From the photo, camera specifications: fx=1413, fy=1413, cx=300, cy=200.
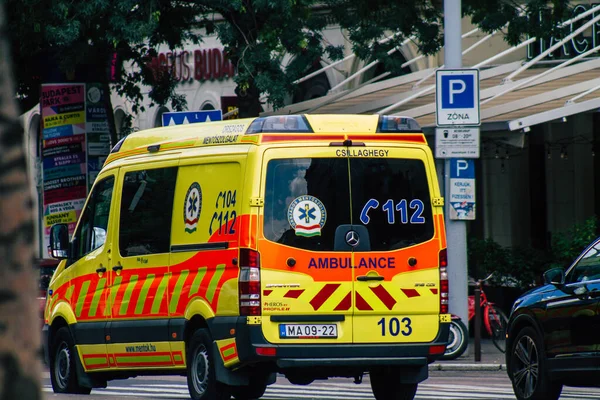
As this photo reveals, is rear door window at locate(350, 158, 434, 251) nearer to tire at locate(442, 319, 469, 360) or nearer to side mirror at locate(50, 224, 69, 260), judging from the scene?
side mirror at locate(50, 224, 69, 260)

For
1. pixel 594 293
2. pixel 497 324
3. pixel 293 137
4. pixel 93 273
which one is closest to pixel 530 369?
pixel 594 293

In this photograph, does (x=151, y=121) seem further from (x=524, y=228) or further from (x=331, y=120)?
(x=331, y=120)

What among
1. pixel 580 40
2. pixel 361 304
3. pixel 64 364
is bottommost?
pixel 64 364

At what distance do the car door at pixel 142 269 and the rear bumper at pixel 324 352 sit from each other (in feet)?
3.30

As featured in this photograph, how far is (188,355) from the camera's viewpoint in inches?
412

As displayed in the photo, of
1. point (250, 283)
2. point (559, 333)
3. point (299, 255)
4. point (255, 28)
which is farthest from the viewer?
point (255, 28)

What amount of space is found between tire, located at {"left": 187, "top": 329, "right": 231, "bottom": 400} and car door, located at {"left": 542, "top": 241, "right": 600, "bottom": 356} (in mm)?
2463

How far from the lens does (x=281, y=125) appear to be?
996cm

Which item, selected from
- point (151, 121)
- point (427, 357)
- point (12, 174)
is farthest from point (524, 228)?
point (12, 174)

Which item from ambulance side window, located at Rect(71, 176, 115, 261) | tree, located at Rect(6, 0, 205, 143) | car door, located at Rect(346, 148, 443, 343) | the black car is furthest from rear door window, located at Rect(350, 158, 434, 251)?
tree, located at Rect(6, 0, 205, 143)

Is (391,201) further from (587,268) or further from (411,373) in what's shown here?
(587,268)

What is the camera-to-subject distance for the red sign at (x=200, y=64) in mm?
30914

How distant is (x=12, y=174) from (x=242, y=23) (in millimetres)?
17472

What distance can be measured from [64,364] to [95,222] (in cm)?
142
